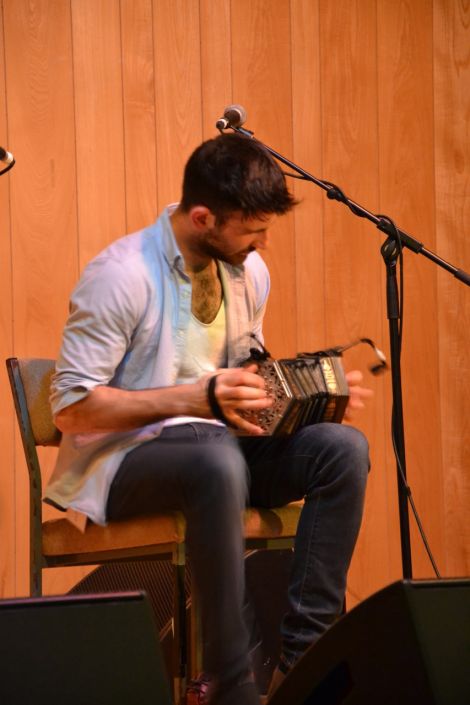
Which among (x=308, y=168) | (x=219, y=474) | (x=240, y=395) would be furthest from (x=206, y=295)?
(x=308, y=168)

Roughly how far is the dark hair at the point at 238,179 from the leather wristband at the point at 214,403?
0.39 m

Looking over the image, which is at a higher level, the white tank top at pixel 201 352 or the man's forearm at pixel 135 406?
the white tank top at pixel 201 352

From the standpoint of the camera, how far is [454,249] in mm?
3445

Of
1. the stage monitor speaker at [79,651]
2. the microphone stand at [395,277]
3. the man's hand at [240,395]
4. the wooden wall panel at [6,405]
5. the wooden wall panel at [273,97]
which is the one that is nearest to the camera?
the stage monitor speaker at [79,651]

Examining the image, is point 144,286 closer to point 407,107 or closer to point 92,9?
point 92,9

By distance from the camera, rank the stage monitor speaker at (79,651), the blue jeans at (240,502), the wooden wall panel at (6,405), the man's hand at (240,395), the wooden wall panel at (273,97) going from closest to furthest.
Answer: the stage monitor speaker at (79,651), the blue jeans at (240,502), the man's hand at (240,395), the wooden wall panel at (6,405), the wooden wall panel at (273,97)

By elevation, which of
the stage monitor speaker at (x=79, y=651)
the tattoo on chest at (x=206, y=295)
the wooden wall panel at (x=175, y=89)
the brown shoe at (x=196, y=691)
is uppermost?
the wooden wall panel at (x=175, y=89)

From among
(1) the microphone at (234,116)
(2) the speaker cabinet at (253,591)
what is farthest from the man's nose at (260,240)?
(2) the speaker cabinet at (253,591)

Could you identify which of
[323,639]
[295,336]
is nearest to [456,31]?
[295,336]

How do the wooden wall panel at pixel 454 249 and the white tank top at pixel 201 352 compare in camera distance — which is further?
the wooden wall panel at pixel 454 249

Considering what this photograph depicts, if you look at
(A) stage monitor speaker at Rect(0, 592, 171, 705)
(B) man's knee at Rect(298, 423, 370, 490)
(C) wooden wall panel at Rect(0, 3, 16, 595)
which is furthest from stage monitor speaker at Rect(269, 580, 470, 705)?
(C) wooden wall panel at Rect(0, 3, 16, 595)

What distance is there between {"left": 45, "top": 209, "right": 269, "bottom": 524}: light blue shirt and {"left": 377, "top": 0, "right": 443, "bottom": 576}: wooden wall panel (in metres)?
1.25

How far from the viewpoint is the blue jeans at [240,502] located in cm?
192

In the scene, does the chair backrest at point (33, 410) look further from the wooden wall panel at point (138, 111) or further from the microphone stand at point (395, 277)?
the wooden wall panel at point (138, 111)
